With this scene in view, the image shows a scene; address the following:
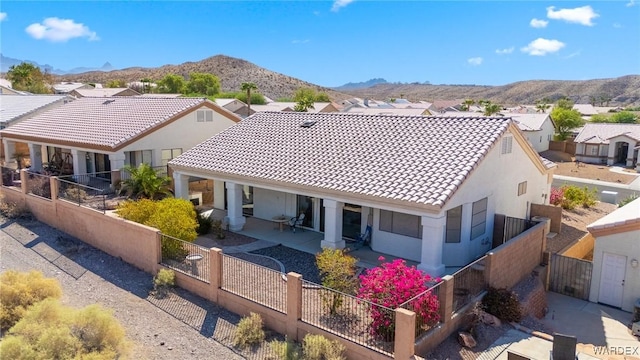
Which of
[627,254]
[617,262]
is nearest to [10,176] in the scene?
[617,262]

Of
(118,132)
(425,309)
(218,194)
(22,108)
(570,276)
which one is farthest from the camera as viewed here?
(22,108)

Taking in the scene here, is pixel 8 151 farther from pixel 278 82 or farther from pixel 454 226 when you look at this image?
pixel 278 82

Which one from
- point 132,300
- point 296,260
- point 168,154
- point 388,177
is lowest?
point 132,300

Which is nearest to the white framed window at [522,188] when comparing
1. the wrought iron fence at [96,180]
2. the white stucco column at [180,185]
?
the white stucco column at [180,185]

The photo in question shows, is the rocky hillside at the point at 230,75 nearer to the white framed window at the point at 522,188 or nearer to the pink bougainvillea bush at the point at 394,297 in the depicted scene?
the white framed window at the point at 522,188

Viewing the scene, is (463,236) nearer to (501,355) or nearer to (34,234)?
(501,355)

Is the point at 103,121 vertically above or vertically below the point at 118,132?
above

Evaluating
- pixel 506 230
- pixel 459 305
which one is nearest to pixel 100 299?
pixel 459 305
